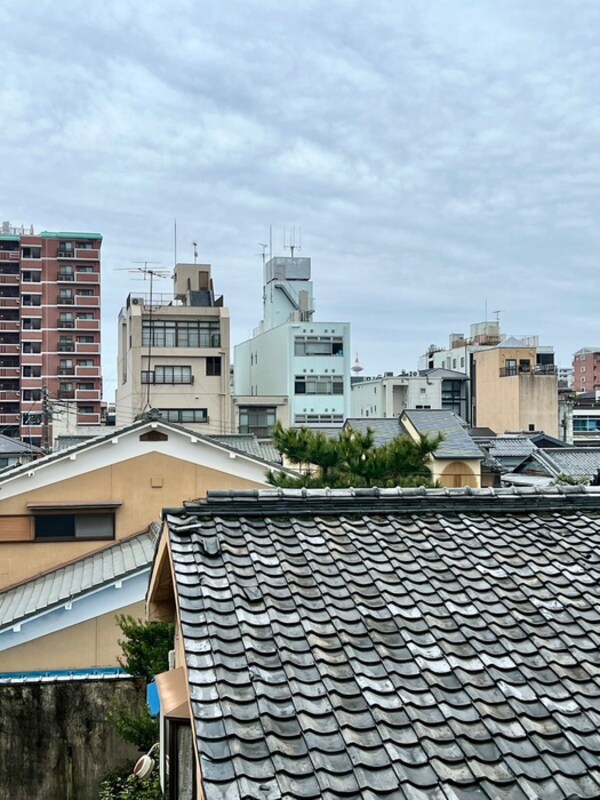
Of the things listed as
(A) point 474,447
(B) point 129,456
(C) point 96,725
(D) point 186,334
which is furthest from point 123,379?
(C) point 96,725

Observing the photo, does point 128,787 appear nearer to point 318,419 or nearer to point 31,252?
point 318,419

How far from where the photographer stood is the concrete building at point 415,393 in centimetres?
7206

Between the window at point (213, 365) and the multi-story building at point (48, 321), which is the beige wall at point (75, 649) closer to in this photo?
the window at point (213, 365)

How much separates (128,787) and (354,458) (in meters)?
10.1

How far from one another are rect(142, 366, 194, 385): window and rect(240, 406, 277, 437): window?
4860mm

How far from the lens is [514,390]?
6594cm

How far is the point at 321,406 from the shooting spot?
61781mm

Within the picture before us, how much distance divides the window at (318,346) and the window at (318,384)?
183cm

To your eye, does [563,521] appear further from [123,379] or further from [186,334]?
[123,379]

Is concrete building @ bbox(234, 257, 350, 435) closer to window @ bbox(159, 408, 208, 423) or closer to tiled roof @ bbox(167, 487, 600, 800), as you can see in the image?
window @ bbox(159, 408, 208, 423)

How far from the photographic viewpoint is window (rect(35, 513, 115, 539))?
18.8 meters

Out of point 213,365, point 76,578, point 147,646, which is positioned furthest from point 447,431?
point 213,365

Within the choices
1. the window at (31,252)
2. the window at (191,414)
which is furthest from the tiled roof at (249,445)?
the window at (31,252)

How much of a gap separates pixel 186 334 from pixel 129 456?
1600 inches
